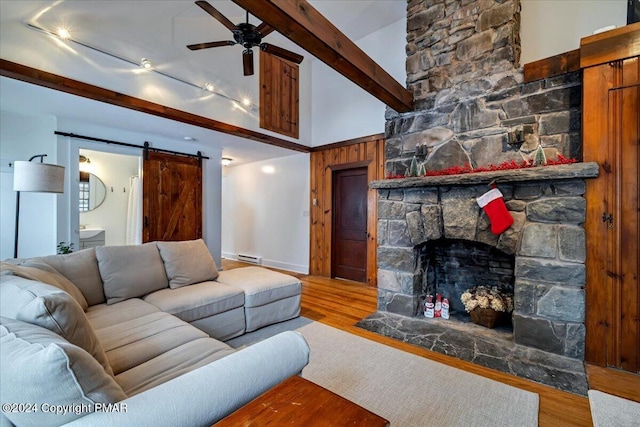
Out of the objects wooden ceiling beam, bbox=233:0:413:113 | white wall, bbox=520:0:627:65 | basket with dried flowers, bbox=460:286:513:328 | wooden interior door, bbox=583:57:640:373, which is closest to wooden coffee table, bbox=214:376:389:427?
wooden ceiling beam, bbox=233:0:413:113

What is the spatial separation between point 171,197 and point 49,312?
148 inches

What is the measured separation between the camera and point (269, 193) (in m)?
6.06

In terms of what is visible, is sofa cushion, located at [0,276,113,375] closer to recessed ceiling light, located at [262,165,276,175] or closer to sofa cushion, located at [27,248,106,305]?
sofa cushion, located at [27,248,106,305]

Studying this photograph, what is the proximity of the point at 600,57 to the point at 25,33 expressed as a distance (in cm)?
484

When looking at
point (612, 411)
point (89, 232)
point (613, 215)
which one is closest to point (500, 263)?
point (613, 215)

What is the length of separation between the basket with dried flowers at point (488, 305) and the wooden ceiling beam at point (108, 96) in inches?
145

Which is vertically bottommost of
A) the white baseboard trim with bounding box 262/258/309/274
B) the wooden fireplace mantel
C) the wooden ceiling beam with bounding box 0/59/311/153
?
the white baseboard trim with bounding box 262/258/309/274

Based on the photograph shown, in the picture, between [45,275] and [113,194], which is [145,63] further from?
[113,194]

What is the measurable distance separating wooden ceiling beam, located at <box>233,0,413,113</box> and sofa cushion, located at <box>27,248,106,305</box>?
228 centimetres

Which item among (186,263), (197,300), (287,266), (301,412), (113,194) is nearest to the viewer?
(301,412)

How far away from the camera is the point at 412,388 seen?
1.89 m

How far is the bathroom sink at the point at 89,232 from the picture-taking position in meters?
4.41

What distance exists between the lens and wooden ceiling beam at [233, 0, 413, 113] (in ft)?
5.84

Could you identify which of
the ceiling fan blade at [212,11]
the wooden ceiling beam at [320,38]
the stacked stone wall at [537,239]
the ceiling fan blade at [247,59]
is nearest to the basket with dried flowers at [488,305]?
the stacked stone wall at [537,239]
